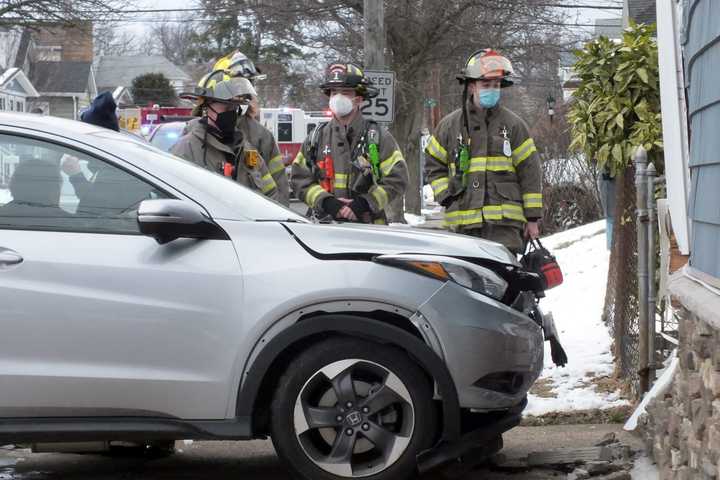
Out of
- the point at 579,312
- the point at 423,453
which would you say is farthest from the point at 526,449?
the point at 579,312

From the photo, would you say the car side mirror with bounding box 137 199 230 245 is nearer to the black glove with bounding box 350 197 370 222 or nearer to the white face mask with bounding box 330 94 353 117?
the black glove with bounding box 350 197 370 222

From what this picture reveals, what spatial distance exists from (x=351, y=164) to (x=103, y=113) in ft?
5.42

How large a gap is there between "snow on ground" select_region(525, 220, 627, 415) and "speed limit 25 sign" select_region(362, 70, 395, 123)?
286cm

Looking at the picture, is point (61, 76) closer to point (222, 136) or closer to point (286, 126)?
point (286, 126)

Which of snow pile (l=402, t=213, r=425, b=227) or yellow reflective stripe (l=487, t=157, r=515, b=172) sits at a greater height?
yellow reflective stripe (l=487, t=157, r=515, b=172)

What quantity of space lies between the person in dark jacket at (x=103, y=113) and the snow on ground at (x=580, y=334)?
3.23m

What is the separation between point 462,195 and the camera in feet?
24.3

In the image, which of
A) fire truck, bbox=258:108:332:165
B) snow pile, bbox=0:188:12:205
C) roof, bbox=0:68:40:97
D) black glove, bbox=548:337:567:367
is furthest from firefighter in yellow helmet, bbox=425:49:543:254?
roof, bbox=0:68:40:97

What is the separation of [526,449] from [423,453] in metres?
1.30

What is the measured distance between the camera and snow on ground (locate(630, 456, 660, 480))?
5.28 meters

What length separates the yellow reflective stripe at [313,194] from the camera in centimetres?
778

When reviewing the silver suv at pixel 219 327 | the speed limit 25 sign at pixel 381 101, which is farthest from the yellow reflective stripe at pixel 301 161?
the speed limit 25 sign at pixel 381 101

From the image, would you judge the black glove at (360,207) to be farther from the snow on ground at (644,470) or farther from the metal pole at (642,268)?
the snow on ground at (644,470)

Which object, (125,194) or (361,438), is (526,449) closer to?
(361,438)
